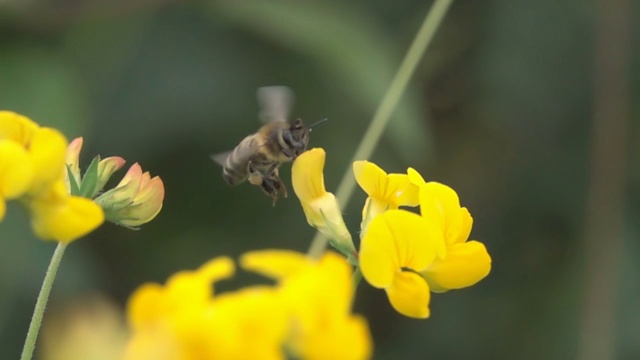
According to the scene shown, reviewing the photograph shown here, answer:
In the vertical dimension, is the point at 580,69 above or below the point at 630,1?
below

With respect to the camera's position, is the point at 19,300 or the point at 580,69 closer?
the point at 19,300

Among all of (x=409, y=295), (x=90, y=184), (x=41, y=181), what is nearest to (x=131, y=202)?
(x=90, y=184)

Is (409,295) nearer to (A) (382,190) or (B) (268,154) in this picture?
(A) (382,190)

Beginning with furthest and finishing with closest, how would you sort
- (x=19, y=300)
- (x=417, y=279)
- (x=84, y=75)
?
(x=84, y=75), (x=19, y=300), (x=417, y=279)

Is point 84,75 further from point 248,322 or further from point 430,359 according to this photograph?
point 248,322

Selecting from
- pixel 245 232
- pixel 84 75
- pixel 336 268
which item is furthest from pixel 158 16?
pixel 336 268

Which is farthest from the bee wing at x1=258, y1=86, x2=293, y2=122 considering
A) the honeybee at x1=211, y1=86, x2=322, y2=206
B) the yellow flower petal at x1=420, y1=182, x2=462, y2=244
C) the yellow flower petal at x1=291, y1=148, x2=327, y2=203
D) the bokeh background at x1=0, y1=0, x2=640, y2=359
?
the bokeh background at x1=0, y1=0, x2=640, y2=359

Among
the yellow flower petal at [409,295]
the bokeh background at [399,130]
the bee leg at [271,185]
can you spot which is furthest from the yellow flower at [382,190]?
the bokeh background at [399,130]
